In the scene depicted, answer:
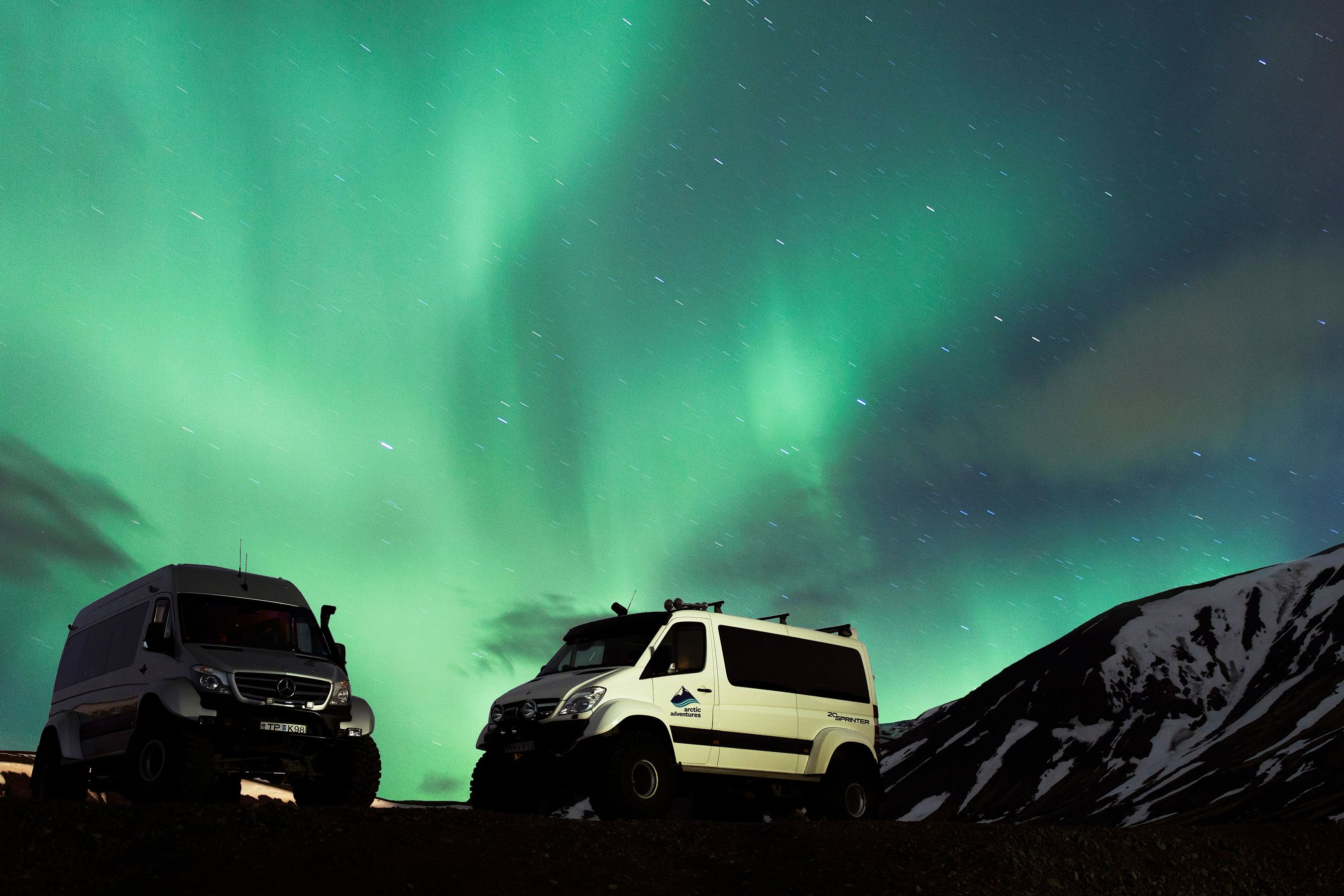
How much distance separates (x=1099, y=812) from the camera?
439 feet

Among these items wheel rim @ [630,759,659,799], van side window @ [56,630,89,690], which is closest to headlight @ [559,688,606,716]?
wheel rim @ [630,759,659,799]

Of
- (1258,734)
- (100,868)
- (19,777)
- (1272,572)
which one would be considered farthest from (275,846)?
(1272,572)

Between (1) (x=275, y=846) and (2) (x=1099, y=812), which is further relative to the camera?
(2) (x=1099, y=812)

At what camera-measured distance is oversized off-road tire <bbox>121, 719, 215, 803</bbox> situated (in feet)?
42.6

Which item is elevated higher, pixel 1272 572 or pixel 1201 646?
pixel 1272 572

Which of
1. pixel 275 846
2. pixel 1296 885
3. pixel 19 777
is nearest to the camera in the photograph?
pixel 275 846

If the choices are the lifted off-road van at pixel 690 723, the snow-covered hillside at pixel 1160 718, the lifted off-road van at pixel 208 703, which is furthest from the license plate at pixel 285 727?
the snow-covered hillside at pixel 1160 718

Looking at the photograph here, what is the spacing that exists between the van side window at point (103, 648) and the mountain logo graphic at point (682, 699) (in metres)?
7.43

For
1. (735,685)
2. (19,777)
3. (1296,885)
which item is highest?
(19,777)

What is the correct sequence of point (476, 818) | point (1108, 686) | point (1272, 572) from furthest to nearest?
point (1272, 572) → point (1108, 686) → point (476, 818)

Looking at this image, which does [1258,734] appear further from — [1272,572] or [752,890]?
[752,890]

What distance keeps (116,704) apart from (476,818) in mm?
5957

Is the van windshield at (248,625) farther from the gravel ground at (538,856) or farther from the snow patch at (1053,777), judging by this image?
the snow patch at (1053,777)

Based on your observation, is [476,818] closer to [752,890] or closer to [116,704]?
[752,890]
